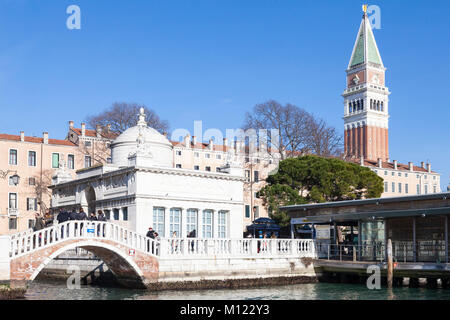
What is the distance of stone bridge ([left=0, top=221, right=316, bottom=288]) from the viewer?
21.4 meters

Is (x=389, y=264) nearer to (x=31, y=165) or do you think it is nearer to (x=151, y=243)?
(x=151, y=243)

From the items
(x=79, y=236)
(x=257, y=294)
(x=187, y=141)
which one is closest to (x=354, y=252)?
(x=257, y=294)

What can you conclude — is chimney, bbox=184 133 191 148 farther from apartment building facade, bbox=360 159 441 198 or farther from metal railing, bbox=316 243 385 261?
metal railing, bbox=316 243 385 261

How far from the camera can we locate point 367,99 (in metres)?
102

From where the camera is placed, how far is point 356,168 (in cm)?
→ 4512

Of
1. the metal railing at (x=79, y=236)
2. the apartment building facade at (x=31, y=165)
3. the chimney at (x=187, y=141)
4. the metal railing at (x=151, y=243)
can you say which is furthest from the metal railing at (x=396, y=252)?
the chimney at (x=187, y=141)

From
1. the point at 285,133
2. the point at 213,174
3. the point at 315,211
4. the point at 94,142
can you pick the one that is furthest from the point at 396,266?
the point at 94,142

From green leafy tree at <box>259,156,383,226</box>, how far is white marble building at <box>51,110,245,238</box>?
8.67 metres

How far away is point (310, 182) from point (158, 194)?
16637 millimetres

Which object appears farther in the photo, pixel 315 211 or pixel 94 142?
pixel 94 142
